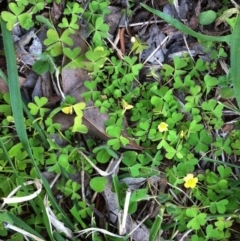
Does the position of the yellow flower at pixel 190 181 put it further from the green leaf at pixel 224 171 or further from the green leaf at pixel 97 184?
the green leaf at pixel 97 184

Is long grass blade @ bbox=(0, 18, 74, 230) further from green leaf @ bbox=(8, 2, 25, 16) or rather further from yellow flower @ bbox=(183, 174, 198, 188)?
yellow flower @ bbox=(183, 174, 198, 188)

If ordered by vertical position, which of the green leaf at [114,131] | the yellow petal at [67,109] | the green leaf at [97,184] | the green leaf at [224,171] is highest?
the yellow petal at [67,109]

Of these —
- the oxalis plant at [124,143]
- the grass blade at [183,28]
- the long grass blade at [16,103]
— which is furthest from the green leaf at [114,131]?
the grass blade at [183,28]

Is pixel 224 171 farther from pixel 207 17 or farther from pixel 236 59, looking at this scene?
pixel 207 17

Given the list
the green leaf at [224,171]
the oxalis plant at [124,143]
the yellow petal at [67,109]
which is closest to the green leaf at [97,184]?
the oxalis plant at [124,143]

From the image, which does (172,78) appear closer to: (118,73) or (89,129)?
(118,73)

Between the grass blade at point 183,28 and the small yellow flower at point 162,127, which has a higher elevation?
the grass blade at point 183,28

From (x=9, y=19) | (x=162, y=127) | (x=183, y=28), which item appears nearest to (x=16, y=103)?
(x=9, y=19)

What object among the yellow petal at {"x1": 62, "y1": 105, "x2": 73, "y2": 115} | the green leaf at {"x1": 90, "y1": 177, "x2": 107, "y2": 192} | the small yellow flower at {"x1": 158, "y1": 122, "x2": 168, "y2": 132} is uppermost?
the yellow petal at {"x1": 62, "y1": 105, "x2": 73, "y2": 115}

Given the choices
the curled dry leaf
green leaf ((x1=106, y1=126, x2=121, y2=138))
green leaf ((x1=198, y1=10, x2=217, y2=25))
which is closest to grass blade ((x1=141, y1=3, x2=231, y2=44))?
green leaf ((x1=198, y1=10, x2=217, y2=25))

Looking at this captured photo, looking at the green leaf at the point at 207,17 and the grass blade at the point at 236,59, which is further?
the green leaf at the point at 207,17
